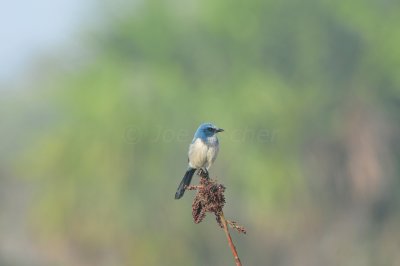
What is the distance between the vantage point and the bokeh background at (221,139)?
2756cm

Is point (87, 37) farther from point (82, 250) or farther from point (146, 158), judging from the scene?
point (82, 250)

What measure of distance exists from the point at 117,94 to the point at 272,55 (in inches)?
205

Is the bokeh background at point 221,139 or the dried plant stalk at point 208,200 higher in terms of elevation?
the bokeh background at point 221,139

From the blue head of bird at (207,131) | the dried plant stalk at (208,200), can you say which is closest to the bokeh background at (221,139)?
the blue head of bird at (207,131)

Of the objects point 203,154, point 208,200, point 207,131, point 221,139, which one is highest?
point 221,139

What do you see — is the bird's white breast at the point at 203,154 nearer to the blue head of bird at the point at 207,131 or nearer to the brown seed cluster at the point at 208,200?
the blue head of bird at the point at 207,131

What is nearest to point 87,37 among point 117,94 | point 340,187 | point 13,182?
point 117,94

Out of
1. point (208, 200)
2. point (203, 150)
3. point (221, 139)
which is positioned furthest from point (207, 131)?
point (221, 139)

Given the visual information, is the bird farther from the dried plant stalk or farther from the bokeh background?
the bokeh background

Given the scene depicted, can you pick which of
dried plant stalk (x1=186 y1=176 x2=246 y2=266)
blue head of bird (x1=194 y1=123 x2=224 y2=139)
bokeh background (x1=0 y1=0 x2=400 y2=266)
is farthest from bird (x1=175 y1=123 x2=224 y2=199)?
bokeh background (x1=0 y1=0 x2=400 y2=266)

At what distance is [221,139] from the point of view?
1110 inches

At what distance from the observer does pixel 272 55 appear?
105ft

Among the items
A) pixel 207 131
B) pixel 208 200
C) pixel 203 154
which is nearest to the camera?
pixel 208 200

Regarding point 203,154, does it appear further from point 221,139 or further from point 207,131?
point 221,139
